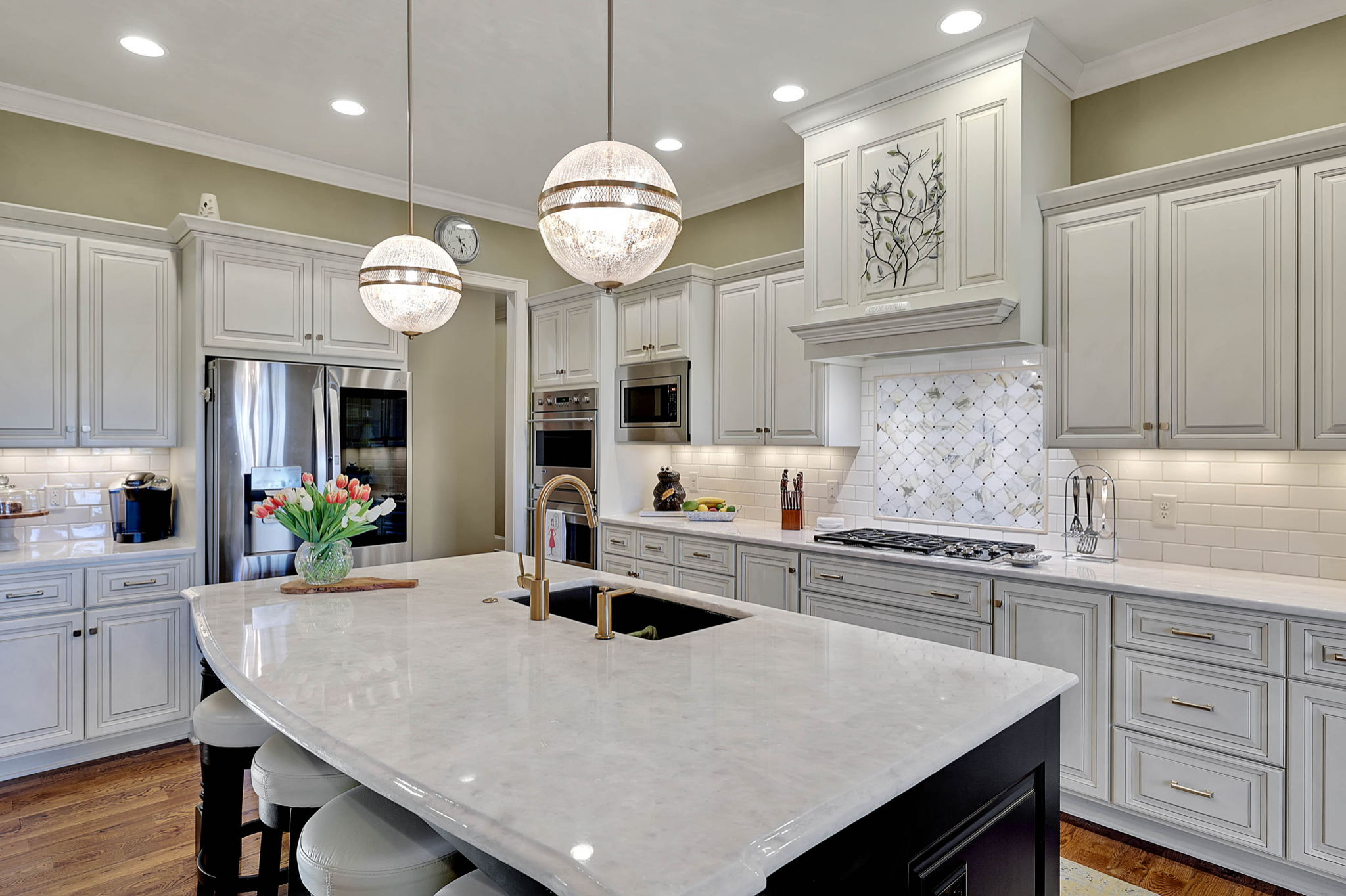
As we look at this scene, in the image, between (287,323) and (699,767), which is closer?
(699,767)

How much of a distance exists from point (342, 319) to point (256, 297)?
43cm

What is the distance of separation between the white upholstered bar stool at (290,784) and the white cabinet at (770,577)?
7.30 feet

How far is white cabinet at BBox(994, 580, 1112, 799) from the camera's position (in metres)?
2.62

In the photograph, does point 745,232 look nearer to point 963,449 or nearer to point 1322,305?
point 963,449

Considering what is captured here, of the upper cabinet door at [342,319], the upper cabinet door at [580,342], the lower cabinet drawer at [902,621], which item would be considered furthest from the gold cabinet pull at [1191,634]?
the upper cabinet door at [342,319]

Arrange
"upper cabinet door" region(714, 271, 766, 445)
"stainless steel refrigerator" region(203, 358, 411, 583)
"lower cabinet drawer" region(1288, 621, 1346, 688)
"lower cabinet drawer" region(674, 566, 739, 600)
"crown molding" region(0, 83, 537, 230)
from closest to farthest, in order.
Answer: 1. "lower cabinet drawer" region(1288, 621, 1346, 688)
2. "crown molding" region(0, 83, 537, 230)
3. "stainless steel refrigerator" region(203, 358, 411, 583)
4. "lower cabinet drawer" region(674, 566, 739, 600)
5. "upper cabinet door" region(714, 271, 766, 445)

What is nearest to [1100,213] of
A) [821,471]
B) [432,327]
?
[821,471]

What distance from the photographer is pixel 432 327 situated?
99.7 inches

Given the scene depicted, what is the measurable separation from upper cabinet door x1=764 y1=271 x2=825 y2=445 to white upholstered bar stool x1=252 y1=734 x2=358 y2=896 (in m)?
2.78

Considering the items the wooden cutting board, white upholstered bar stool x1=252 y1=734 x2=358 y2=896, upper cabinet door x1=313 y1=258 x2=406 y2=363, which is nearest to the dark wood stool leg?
white upholstered bar stool x1=252 y1=734 x2=358 y2=896

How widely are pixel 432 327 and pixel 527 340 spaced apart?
273 cm

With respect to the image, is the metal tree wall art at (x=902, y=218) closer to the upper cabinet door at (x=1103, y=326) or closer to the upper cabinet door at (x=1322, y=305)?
the upper cabinet door at (x=1103, y=326)

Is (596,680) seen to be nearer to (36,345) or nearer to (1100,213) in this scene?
(1100,213)

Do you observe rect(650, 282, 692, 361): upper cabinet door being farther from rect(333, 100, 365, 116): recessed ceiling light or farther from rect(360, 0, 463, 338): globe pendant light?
rect(360, 0, 463, 338): globe pendant light
